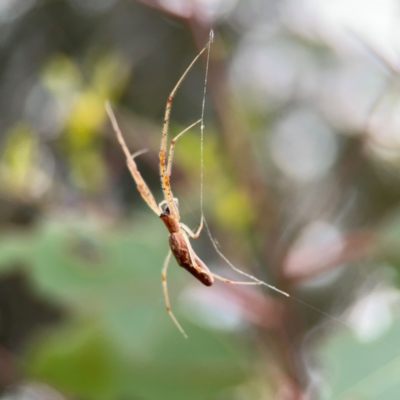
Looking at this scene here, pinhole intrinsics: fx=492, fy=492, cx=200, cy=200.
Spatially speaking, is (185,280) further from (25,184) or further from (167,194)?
(25,184)

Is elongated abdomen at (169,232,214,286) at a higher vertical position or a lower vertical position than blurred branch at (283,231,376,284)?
lower

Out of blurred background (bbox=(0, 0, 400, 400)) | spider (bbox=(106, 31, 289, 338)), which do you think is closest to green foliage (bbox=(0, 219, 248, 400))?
blurred background (bbox=(0, 0, 400, 400))

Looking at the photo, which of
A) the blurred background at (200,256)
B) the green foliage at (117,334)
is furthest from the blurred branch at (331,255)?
the green foliage at (117,334)

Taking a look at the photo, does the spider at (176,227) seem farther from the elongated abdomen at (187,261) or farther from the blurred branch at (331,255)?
the blurred branch at (331,255)

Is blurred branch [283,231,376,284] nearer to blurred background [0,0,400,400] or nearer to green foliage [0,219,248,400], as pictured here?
blurred background [0,0,400,400]

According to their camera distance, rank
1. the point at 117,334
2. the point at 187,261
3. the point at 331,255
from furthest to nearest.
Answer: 1. the point at 331,255
2. the point at 117,334
3. the point at 187,261

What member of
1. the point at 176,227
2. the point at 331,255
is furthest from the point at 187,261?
the point at 331,255

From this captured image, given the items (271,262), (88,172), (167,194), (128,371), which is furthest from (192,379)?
(88,172)

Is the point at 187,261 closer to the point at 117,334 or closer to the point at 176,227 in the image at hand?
the point at 176,227

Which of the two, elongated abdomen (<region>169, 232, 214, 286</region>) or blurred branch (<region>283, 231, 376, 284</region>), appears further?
blurred branch (<region>283, 231, 376, 284</region>)
